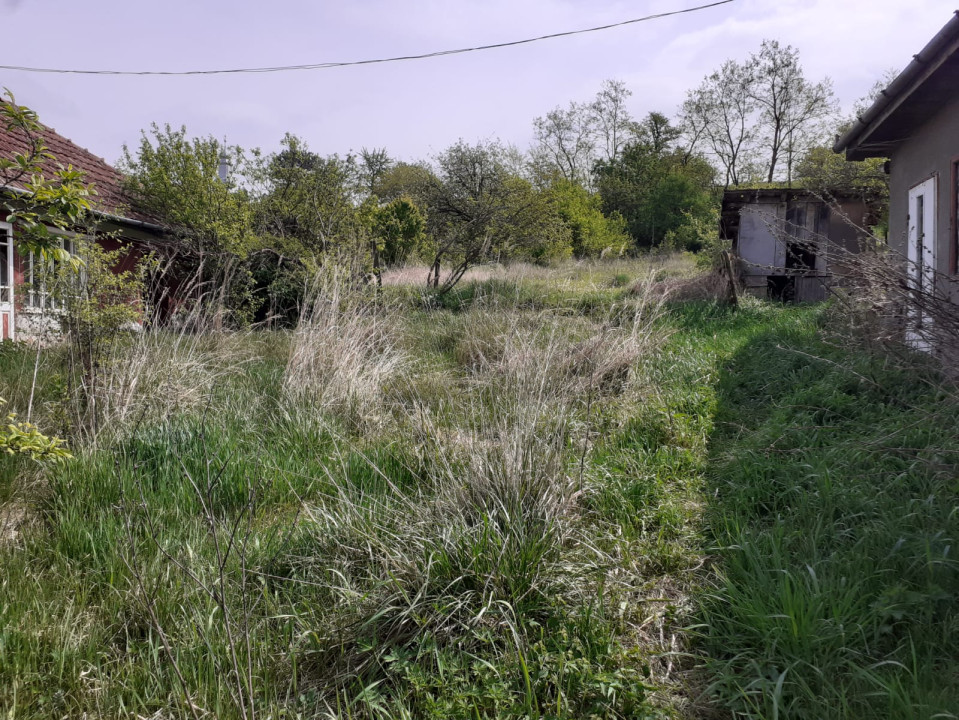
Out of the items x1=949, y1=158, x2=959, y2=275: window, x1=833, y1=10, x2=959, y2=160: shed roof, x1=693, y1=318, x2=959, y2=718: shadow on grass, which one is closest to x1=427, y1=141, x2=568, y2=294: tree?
x1=833, y1=10, x2=959, y2=160: shed roof

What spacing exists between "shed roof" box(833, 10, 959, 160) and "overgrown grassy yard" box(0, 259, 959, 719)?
2.43 meters

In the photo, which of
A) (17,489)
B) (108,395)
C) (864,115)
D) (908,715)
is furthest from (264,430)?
(864,115)

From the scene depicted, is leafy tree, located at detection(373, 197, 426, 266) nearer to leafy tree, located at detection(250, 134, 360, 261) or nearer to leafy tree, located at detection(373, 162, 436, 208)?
leafy tree, located at detection(373, 162, 436, 208)

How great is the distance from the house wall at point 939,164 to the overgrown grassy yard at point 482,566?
2.11 meters

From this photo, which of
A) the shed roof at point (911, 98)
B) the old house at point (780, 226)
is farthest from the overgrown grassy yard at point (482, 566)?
the old house at point (780, 226)

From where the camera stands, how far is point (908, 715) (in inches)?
72.5

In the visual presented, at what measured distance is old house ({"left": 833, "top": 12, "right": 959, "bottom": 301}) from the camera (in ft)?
17.4

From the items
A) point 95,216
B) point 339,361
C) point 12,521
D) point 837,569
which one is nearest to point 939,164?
point 837,569

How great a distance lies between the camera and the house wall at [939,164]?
19.7ft

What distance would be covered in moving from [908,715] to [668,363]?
5015 mm

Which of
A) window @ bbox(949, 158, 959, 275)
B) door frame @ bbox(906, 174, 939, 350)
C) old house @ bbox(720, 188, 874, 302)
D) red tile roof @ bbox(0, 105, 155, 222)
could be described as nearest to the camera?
window @ bbox(949, 158, 959, 275)

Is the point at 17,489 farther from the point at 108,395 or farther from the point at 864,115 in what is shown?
the point at 864,115

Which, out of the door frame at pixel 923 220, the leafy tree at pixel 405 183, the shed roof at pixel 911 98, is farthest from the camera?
the leafy tree at pixel 405 183

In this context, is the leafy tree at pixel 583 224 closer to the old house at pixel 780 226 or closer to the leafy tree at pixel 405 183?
the leafy tree at pixel 405 183
